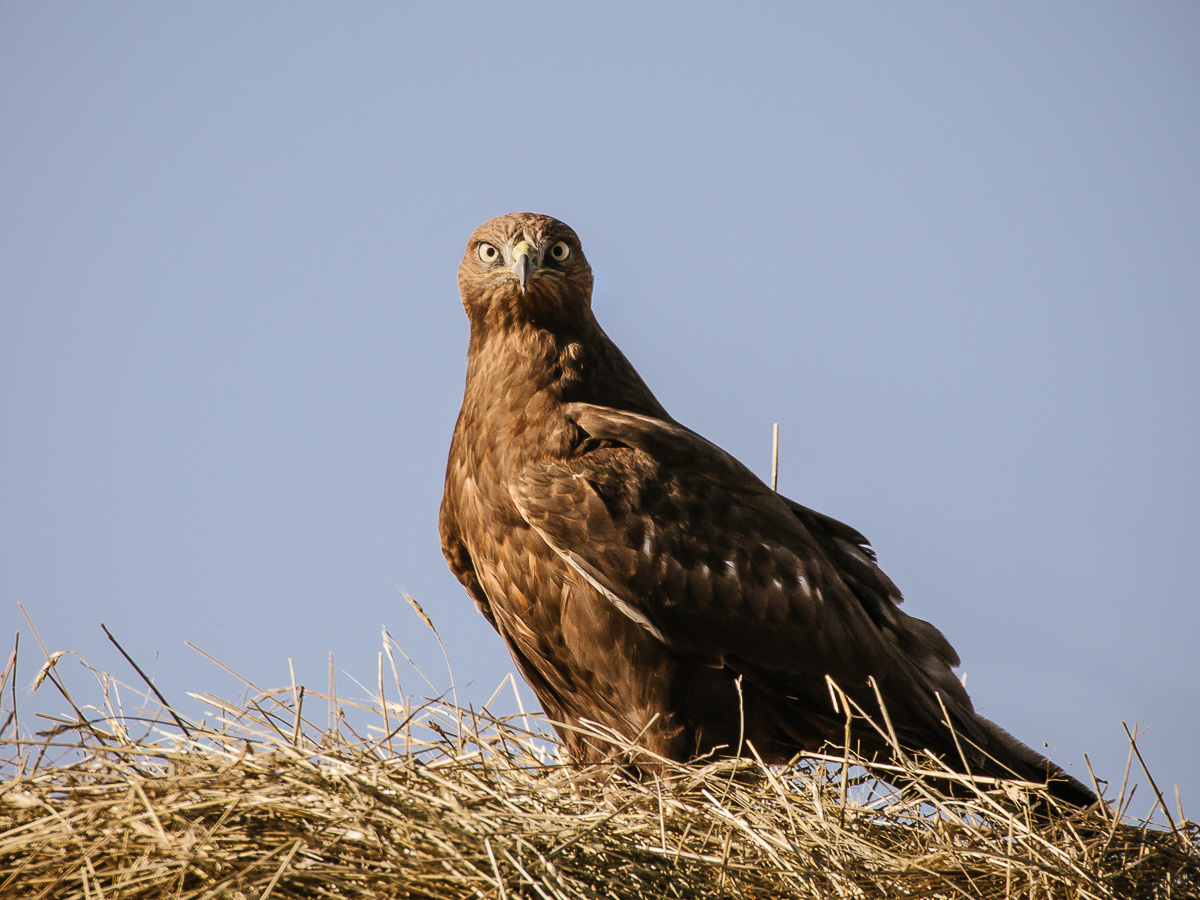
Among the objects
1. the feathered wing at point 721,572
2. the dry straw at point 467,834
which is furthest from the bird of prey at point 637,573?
the dry straw at point 467,834

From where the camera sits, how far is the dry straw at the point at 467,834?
2.19 metres

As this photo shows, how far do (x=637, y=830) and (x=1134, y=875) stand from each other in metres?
1.14

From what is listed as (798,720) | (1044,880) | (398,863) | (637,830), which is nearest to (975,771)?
(798,720)

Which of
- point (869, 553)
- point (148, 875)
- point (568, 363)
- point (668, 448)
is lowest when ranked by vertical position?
point (148, 875)

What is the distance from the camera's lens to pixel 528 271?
398cm

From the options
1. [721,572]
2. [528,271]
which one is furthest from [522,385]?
[721,572]

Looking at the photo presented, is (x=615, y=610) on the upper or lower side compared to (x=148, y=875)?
upper

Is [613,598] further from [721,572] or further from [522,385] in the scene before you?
[522,385]

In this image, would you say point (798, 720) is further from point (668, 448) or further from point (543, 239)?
point (543, 239)

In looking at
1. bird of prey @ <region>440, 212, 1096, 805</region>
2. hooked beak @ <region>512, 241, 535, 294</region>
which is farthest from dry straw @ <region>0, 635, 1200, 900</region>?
hooked beak @ <region>512, 241, 535, 294</region>

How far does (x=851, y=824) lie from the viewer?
2756 millimetres

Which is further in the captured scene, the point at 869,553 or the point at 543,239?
the point at 869,553

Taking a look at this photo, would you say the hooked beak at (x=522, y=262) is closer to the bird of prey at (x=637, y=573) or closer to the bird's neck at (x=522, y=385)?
the bird of prey at (x=637, y=573)

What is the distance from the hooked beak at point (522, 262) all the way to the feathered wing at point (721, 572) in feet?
1.65
